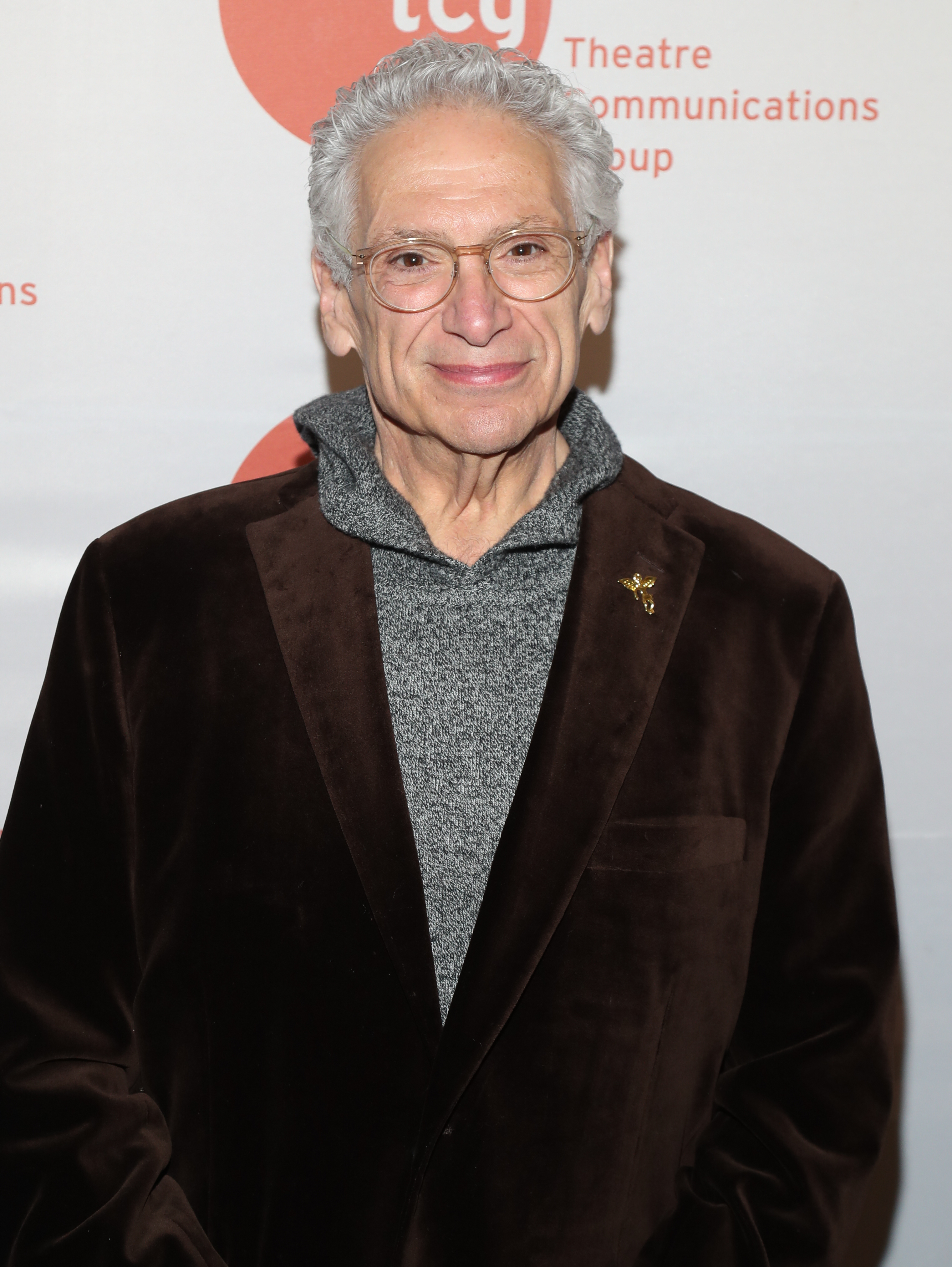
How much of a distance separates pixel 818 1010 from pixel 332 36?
148 cm

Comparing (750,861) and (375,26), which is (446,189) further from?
(750,861)

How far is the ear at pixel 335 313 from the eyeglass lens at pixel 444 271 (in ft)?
0.32

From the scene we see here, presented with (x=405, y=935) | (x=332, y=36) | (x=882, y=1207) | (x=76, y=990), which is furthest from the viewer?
(x=882, y=1207)

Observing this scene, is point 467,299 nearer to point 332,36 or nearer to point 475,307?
point 475,307

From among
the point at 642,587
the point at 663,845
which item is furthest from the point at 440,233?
the point at 663,845

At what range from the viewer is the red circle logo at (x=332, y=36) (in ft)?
5.51

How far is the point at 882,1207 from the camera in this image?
2.01m

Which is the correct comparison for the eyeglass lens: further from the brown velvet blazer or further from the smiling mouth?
the brown velvet blazer

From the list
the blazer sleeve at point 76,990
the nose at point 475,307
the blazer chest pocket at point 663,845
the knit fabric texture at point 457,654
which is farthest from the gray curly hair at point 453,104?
the blazer chest pocket at point 663,845

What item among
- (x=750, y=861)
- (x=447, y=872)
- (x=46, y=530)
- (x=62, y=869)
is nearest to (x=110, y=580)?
Result: (x=62, y=869)

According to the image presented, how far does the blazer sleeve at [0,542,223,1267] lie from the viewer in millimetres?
1214

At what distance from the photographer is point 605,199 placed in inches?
51.1

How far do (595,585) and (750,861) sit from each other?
1.15ft

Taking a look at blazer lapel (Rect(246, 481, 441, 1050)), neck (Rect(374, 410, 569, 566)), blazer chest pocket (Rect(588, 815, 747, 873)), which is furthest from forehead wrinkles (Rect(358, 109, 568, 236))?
blazer chest pocket (Rect(588, 815, 747, 873))
